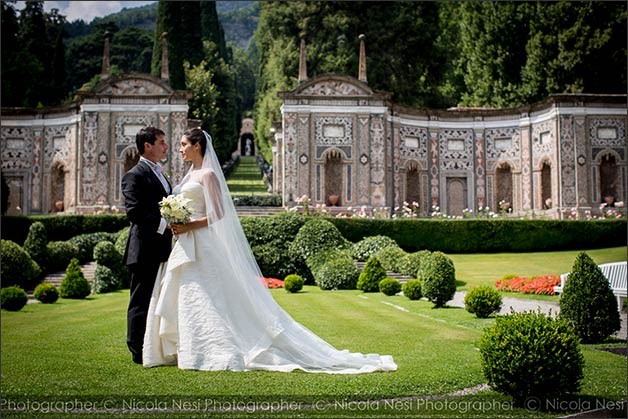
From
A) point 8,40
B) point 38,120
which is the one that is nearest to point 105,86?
point 38,120

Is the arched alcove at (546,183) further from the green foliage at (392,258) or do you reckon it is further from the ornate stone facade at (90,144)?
the ornate stone facade at (90,144)

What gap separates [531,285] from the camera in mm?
18375

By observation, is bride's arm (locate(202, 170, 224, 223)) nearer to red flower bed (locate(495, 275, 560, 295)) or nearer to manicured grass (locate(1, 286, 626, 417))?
manicured grass (locate(1, 286, 626, 417))

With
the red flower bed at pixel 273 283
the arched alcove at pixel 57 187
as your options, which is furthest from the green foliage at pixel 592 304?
the arched alcove at pixel 57 187

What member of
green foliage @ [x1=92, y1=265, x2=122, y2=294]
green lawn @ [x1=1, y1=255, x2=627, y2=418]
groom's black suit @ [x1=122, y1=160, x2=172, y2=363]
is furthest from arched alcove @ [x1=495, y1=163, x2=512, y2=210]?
groom's black suit @ [x1=122, y1=160, x2=172, y2=363]

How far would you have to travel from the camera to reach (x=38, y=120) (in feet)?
116

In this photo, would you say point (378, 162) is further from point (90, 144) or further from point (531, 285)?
point (531, 285)

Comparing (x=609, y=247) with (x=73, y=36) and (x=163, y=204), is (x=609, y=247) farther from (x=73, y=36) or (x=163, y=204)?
(x=73, y=36)

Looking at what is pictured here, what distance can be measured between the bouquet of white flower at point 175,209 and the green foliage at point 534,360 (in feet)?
11.6

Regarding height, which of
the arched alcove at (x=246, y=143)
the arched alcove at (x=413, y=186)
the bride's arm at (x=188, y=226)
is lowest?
the bride's arm at (x=188, y=226)

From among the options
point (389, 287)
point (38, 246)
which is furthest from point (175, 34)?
point (389, 287)

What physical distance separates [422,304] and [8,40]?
3572 centimetres

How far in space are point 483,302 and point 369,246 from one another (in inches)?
461

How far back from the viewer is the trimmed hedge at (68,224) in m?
26.6
